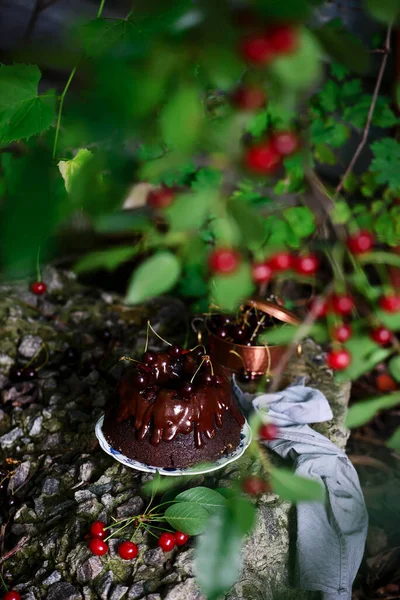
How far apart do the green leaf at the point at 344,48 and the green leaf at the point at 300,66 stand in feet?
0.13

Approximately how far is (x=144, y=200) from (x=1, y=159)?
0.96 metres

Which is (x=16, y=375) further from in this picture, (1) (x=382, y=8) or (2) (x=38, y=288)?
(1) (x=382, y=8)

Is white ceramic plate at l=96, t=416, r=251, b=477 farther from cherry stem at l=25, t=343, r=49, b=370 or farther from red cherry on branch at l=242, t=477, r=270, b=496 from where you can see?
red cherry on branch at l=242, t=477, r=270, b=496

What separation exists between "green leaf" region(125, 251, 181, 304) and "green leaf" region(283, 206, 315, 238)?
2102 mm

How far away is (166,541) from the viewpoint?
148cm

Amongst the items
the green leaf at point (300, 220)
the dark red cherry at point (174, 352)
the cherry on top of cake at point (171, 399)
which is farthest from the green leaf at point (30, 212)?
the green leaf at point (300, 220)

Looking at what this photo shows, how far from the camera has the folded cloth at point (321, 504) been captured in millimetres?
1593

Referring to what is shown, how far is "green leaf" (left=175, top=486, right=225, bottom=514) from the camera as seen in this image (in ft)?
4.89

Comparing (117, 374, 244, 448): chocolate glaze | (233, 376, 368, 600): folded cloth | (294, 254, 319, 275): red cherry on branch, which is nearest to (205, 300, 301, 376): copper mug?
(233, 376, 368, 600): folded cloth

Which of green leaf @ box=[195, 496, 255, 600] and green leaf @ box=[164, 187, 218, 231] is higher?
green leaf @ box=[164, 187, 218, 231]

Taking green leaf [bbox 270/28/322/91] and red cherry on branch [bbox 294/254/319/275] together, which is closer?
green leaf [bbox 270/28/322/91]

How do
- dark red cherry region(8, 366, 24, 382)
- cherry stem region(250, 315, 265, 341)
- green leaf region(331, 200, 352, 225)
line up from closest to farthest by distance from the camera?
cherry stem region(250, 315, 265, 341), dark red cherry region(8, 366, 24, 382), green leaf region(331, 200, 352, 225)

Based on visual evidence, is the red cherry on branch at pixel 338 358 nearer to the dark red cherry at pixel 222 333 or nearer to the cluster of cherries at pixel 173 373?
the cluster of cherries at pixel 173 373

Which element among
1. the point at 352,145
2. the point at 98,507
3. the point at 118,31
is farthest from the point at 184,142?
the point at 352,145
